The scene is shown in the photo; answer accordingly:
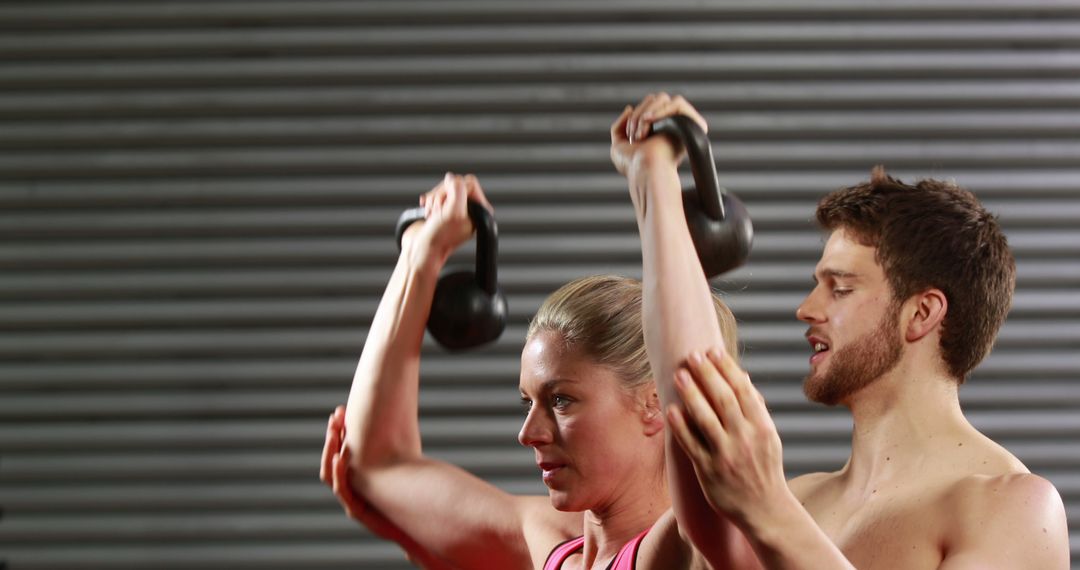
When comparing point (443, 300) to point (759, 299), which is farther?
point (759, 299)

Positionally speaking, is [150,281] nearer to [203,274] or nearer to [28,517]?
[203,274]

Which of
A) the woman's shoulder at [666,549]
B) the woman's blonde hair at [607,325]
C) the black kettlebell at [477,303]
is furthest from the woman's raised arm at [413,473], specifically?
the woman's shoulder at [666,549]

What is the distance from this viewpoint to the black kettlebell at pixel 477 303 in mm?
2033

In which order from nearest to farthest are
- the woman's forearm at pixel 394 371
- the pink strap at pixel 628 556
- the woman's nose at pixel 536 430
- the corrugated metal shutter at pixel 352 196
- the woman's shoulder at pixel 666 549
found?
the woman's shoulder at pixel 666 549 → the pink strap at pixel 628 556 → the woman's nose at pixel 536 430 → the woman's forearm at pixel 394 371 → the corrugated metal shutter at pixel 352 196

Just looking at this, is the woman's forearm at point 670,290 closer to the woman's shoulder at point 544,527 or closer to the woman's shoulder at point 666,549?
the woman's shoulder at point 666,549

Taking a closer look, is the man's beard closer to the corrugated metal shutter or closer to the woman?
the woman

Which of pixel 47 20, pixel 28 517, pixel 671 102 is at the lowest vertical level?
pixel 28 517

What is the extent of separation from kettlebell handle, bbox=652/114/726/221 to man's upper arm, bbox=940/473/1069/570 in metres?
0.56

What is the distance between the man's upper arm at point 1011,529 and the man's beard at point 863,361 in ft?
0.84

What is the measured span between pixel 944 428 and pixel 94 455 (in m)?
2.71

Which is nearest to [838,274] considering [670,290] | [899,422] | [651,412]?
[899,422]

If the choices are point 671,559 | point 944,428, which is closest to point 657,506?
point 671,559

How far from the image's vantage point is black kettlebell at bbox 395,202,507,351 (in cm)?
203

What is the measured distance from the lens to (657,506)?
Answer: 2.00 meters
